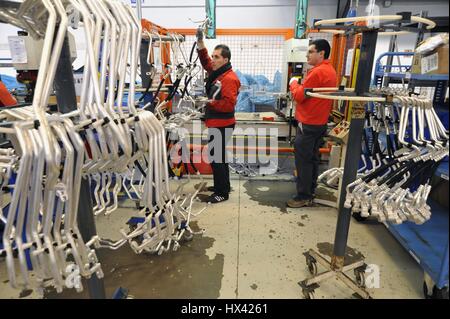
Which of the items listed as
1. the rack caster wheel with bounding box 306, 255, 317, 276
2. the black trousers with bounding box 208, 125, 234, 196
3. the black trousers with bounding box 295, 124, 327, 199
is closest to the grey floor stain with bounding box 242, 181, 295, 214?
the black trousers with bounding box 295, 124, 327, 199

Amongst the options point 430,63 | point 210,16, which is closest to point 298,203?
point 430,63

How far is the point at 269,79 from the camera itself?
4977 mm

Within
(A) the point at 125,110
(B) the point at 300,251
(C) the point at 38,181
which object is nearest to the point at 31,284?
(C) the point at 38,181

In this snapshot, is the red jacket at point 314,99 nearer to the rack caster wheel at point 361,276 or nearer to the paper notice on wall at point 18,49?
the rack caster wheel at point 361,276

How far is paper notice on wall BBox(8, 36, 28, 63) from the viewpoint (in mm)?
1980

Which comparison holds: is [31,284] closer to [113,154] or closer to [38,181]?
[38,181]

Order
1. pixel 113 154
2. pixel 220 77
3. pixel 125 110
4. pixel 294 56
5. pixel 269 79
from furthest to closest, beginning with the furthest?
pixel 269 79
pixel 294 56
pixel 220 77
pixel 125 110
pixel 113 154

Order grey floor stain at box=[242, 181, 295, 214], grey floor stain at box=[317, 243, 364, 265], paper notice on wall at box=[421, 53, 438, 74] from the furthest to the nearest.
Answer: grey floor stain at box=[242, 181, 295, 214]
grey floor stain at box=[317, 243, 364, 265]
paper notice on wall at box=[421, 53, 438, 74]

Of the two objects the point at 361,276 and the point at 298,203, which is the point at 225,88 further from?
the point at 361,276

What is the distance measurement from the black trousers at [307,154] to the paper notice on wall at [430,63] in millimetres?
1431

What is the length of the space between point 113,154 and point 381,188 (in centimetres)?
117

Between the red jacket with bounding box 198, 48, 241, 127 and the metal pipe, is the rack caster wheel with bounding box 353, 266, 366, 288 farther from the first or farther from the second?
the red jacket with bounding box 198, 48, 241, 127
